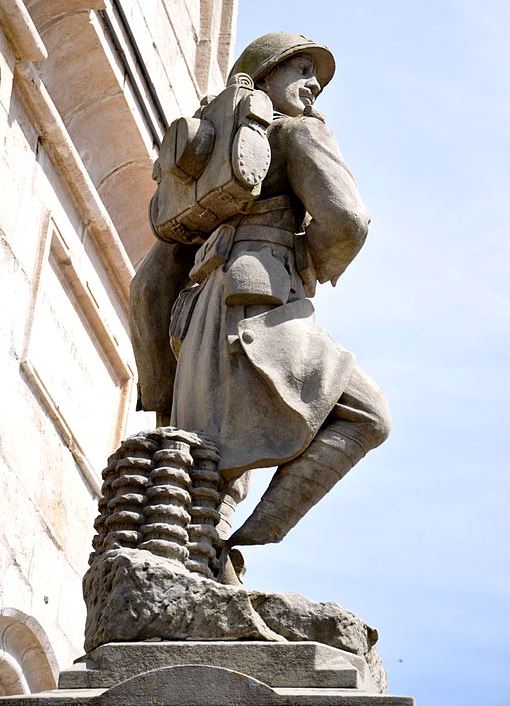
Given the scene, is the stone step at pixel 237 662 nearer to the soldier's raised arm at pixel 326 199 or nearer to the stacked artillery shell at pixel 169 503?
the stacked artillery shell at pixel 169 503

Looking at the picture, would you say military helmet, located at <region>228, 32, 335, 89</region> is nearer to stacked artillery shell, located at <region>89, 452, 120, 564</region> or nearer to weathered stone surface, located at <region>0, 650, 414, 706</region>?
stacked artillery shell, located at <region>89, 452, 120, 564</region>

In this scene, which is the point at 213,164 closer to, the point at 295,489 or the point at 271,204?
the point at 271,204

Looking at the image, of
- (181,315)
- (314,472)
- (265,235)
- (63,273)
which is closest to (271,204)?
(265,235)

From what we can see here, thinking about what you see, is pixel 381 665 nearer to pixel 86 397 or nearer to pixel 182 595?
pixel 182 595

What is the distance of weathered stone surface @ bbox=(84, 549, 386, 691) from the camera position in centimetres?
454

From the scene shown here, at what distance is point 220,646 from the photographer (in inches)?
176

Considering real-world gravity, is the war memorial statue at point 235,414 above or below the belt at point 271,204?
below

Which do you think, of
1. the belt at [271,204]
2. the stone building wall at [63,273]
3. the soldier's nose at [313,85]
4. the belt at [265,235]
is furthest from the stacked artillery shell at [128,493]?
the stone building wall at [63,273]

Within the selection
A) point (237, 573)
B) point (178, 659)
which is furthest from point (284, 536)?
point (178, 659)

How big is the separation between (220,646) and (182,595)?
196 millimetres

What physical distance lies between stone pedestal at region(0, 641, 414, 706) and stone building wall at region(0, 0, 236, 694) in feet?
12.0

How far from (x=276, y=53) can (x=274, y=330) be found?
1.25m

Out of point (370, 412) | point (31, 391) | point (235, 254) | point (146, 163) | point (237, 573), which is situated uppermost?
point (146, 163)

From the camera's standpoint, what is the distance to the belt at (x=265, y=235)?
5633mm
